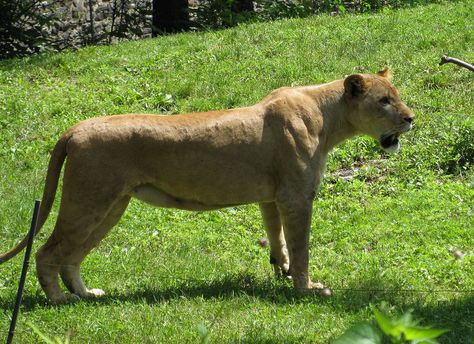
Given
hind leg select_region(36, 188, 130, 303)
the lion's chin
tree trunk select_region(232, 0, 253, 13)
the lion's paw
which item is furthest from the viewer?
tree trunk select_region(232, 0, 253, 13)

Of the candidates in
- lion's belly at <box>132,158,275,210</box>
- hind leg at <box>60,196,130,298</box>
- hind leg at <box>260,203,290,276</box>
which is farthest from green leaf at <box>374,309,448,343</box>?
hind leg at <box>260,203,290,276</box>

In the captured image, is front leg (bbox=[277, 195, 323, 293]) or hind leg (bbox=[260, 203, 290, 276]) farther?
hind leg (bbox=[260, 203, 290, 276])

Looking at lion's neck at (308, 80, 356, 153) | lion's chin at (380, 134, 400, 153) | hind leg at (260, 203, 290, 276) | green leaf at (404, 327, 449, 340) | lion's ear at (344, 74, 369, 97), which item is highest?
green leaf at (404, 327, 449, 340)

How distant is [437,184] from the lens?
10555 mm

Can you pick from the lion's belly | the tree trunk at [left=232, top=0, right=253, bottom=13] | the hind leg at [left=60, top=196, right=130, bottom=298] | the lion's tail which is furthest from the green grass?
the tree trunk at [left=232, top=0, right=253, bottom=13]

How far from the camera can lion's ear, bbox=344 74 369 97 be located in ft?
26.4

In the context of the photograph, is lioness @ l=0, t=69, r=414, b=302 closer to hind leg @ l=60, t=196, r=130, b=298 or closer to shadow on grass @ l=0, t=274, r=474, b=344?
hind leg @ l=60, t=196, r=130, b=298

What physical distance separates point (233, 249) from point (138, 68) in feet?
19.0

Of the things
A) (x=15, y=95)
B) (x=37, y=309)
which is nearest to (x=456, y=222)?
(x=37, y=309)

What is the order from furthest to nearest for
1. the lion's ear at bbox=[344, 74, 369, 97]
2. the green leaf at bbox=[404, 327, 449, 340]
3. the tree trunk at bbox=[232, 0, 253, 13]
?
1. the tree trunk at bbox=[232, 0, 253, 13]
2. the lion's ear at bbox=[344, 74, 369, 97]
3. the green leaf at bbox=[404, 327, 449, 340]

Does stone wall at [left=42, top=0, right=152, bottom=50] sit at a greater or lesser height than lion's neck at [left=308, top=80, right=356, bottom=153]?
lesser

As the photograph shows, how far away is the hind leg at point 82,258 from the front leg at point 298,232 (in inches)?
50.7

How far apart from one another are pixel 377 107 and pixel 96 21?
13939 mm

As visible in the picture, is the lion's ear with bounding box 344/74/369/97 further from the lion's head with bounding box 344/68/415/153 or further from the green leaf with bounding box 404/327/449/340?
the green leaf with bounding box 404/327/449/340
